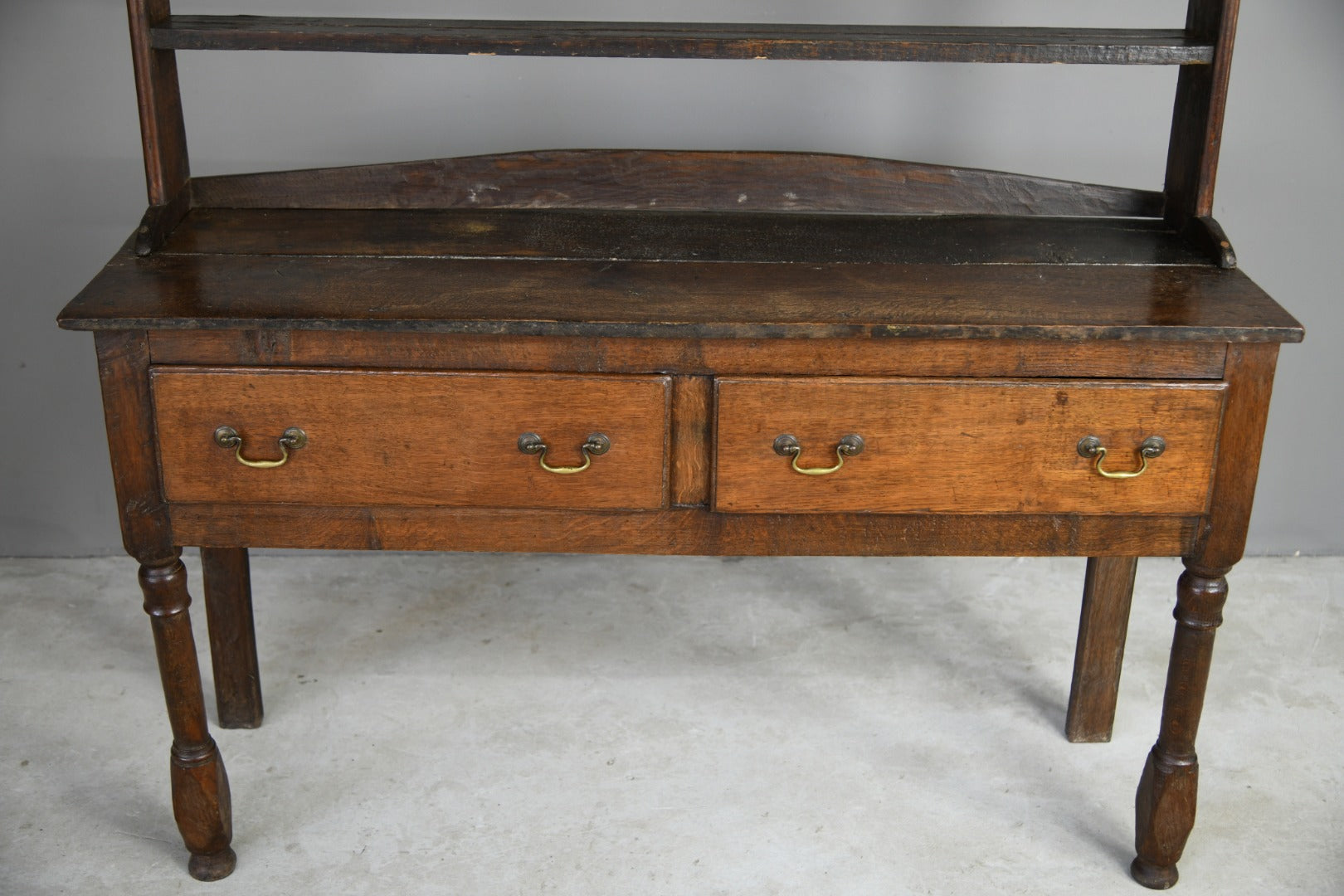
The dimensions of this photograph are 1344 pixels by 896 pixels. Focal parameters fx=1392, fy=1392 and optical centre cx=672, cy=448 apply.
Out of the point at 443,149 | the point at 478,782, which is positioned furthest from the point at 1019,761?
the point at 443,149

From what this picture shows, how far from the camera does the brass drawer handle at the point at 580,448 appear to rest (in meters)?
2.11

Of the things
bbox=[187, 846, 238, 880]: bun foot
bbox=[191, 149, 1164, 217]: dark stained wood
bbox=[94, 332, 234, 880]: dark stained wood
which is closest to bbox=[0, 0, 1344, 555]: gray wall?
bbox=[191, 149, 1164, 217]: dark stained wood

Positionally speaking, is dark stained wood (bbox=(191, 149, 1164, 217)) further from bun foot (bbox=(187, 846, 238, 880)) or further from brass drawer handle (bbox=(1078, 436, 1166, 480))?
bun foot (bbox=(187, 846, 238, 880))

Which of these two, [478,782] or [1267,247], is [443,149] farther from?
[1267,247]

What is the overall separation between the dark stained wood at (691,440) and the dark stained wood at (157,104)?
3.39 feet

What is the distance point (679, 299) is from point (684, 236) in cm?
37

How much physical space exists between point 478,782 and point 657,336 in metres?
1.10

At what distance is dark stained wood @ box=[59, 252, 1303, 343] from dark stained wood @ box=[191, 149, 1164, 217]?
0.33 m

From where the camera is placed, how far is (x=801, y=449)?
2.12 meters

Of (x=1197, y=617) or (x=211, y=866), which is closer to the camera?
(x=1197, y=617)

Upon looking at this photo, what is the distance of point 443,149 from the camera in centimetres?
317

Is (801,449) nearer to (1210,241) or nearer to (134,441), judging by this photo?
(1210,241)

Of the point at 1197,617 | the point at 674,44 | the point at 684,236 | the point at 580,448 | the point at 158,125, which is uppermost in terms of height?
the point at 674,44

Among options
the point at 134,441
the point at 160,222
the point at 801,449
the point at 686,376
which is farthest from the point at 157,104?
the point at 801,449
